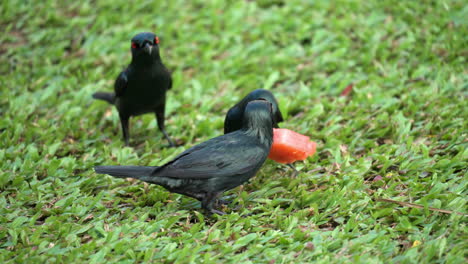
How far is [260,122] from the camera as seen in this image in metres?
4.50

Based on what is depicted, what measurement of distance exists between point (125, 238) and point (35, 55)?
473 centimetres

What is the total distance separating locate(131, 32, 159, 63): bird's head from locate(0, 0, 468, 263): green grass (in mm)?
997

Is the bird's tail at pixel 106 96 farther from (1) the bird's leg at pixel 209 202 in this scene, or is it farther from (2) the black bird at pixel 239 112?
(1) the bird's leg at pixel 209 202

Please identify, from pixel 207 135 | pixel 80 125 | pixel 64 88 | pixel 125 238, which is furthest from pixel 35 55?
pixel 125 238

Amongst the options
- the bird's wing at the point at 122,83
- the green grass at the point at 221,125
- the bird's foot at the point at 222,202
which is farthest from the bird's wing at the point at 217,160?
the bird's wing at the point at 122,83

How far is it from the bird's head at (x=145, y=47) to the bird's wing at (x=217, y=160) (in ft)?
4.73

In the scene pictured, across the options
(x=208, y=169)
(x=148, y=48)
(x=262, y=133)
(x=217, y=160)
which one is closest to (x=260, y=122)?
(x=262, y=133)

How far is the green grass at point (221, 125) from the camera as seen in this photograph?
392 cm

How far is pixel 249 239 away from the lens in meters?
3.94

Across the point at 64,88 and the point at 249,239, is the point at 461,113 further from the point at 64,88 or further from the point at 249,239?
the point at 64,88

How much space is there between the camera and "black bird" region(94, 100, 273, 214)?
13.7 ft

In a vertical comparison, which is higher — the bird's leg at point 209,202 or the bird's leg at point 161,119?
the bird's leg at point 161,119

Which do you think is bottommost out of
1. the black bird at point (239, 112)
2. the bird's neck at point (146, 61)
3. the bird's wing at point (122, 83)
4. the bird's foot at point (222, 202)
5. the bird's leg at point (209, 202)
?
the bird's foot at point (222, 202)

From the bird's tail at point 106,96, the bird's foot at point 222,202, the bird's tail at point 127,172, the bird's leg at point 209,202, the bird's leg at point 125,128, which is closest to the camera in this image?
the bird's tail at point 127,172
